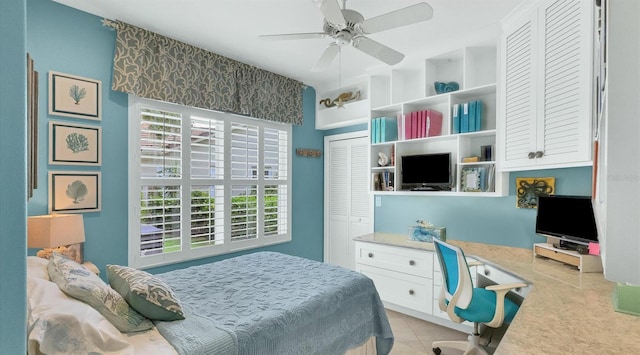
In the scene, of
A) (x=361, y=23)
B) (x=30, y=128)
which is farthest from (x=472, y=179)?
(x=30, y=128)

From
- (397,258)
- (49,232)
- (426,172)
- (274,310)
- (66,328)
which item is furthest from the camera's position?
(426,172)

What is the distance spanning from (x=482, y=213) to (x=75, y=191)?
3.66 m

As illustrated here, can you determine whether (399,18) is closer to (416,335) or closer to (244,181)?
(244,181)

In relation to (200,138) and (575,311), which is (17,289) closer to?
(575,311)

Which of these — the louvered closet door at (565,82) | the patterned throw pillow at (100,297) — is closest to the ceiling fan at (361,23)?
the louvered closet door at (565,82)

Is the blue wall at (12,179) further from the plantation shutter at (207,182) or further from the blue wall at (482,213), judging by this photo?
the blue wall at (482,213)

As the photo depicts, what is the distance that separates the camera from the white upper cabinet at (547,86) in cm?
185

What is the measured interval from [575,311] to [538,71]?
168 cm

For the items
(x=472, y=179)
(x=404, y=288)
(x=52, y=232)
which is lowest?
(x=404, y=288)

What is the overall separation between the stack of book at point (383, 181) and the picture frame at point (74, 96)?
2873 mm

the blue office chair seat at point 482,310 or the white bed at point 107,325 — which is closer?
the white bed at point 107,325

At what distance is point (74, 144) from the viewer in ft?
7.81

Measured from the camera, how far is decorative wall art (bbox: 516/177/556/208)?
2.57 m

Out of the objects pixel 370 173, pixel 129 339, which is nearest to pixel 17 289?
pixel 129 339
